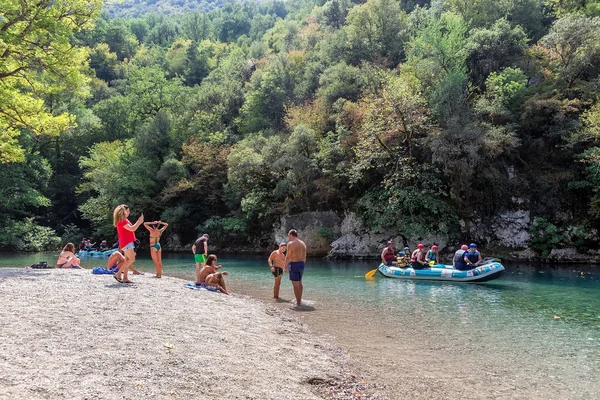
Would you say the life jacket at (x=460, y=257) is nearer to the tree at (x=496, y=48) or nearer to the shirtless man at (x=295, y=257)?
the shirtless man at (x=295, y=257)

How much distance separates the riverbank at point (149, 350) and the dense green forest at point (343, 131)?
9.44 metres

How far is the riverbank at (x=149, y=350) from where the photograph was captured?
432 centimetres

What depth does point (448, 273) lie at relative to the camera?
1662 cm

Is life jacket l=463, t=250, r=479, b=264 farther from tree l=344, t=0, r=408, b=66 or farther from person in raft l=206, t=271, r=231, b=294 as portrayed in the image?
tree l=344, t=0, r=408, b=66

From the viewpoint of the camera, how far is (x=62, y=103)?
4572 centimetres

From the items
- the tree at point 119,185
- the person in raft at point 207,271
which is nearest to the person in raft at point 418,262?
the person in raft at point 207,271

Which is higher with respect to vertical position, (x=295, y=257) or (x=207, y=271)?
(x=295, y=257)

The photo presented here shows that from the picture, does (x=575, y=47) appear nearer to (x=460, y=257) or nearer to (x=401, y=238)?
(x=401, y=238)

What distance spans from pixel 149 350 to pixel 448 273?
44.7 feet

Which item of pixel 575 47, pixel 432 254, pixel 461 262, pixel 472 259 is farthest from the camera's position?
pixel 575 47

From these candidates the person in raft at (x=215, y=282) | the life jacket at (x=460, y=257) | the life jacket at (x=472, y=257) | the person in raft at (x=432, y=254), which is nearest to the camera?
the person in raft at (x=215, y=282)

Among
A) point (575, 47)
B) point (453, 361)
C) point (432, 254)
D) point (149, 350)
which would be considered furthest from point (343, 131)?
point (149, 350)

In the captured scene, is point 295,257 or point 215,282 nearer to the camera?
point 295,257

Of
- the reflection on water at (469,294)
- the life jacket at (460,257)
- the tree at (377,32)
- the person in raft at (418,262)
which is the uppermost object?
the tree at (377,32)
